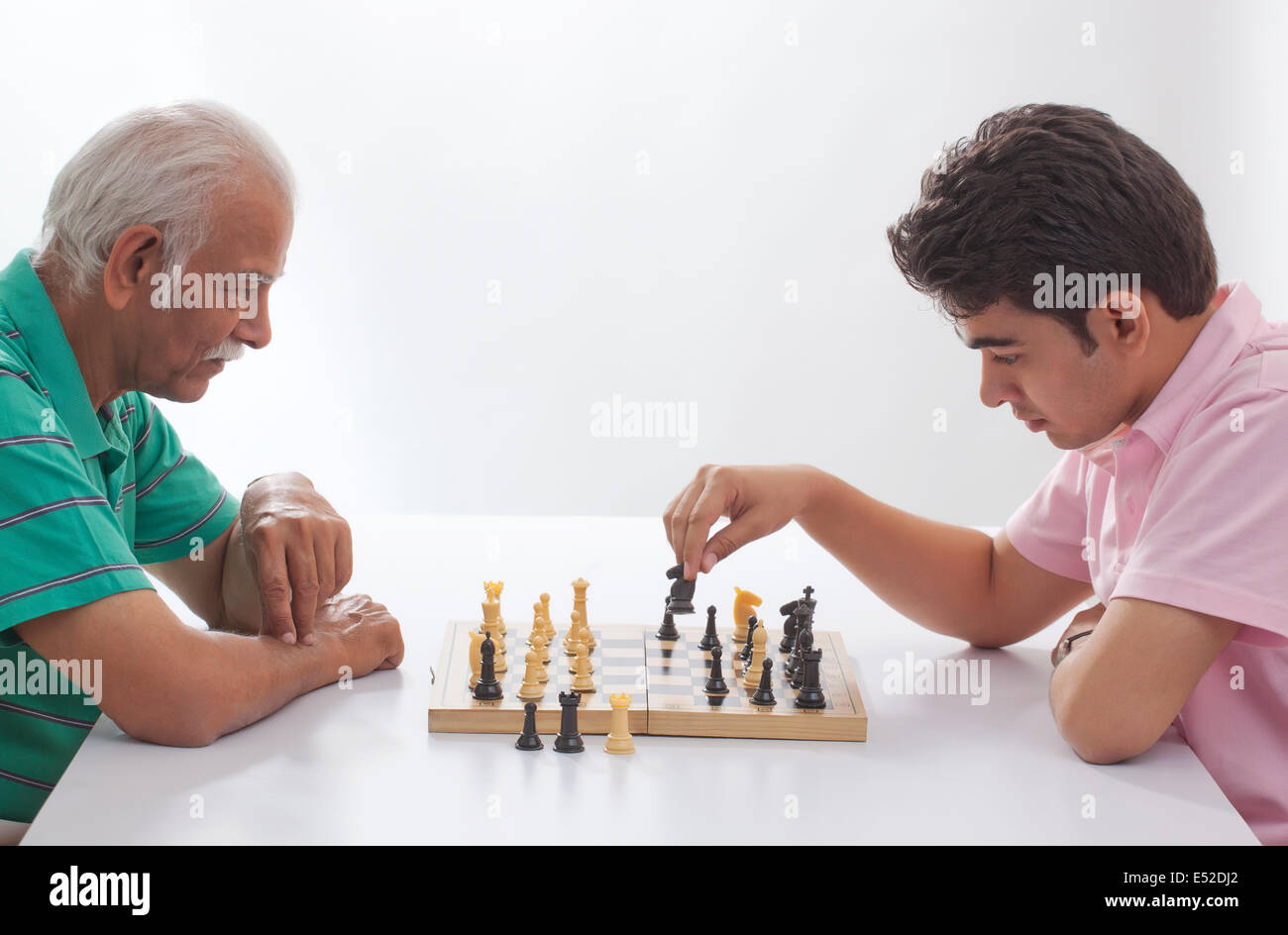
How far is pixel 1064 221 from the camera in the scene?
1535mm

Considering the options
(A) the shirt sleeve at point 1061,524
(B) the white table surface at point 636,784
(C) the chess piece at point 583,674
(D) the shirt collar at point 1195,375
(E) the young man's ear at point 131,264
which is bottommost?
(B) the white table surface at point 636,784

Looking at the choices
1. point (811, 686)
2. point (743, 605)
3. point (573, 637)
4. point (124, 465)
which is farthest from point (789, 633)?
point (124, 465)

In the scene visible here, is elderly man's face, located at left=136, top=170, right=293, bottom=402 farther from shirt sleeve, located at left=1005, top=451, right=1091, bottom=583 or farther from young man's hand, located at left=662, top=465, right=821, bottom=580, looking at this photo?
shirt sleeve, located at left=1005, top=451, right=1091, bottom=583

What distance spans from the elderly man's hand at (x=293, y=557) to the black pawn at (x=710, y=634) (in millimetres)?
524

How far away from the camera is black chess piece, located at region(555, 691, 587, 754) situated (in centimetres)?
146

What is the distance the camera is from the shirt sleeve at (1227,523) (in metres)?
1.41

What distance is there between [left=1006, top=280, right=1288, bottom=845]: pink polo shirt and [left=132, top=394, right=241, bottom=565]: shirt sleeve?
139cm

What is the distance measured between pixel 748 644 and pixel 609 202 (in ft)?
11.8

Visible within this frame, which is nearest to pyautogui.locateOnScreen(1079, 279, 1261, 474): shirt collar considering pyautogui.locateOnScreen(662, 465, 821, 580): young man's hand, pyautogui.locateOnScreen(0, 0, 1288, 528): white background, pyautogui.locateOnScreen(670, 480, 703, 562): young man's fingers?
pyautogui.locateOnScreen(662, 465, 821, 580): young man's hand

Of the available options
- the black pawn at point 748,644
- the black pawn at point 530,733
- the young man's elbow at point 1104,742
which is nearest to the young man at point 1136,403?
the young man's elbow at point 1104,742

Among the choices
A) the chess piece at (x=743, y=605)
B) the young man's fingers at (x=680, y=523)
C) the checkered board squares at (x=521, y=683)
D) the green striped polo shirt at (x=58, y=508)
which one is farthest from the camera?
the chess piece at (x=743, y=605)

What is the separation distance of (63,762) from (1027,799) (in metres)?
1.26

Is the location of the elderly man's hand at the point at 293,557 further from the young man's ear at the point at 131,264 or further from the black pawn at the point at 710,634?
the black pawn at the point at 710,634

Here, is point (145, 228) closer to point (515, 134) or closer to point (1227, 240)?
point (515, 134)
